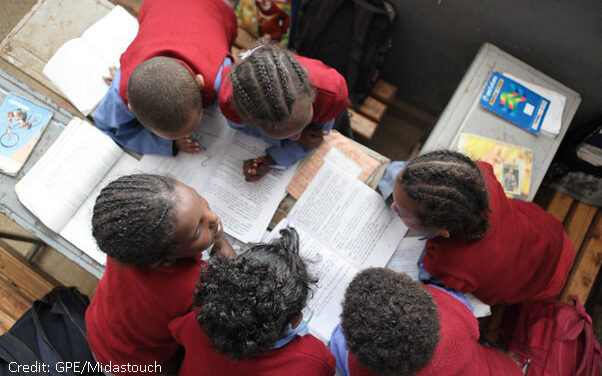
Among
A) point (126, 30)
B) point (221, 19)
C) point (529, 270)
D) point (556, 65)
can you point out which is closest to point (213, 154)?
point (221, 19)

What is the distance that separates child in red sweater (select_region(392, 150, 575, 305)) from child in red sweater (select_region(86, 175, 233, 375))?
0.54 meters

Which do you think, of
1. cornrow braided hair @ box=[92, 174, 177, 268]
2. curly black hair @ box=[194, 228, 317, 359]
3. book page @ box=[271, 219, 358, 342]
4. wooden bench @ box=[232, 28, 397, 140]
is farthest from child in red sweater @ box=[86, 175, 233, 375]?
wooden bench @ box=[232, 28, 397, 140]

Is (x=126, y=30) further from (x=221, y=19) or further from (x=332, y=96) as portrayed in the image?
(x=332, y=96)

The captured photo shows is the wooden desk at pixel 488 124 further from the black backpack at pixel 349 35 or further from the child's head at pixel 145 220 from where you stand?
the child's head at pixel 145 220

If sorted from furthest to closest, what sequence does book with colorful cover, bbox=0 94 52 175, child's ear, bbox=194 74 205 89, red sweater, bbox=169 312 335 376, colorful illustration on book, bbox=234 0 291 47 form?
1. colorful illustration on book, bbox=234 0 291 47
2. book with colorful cover, bbox=0 94 52 175
3. child's ear, bbox=194 74 205 89
4. red sweater, bbox=169 312 335 376

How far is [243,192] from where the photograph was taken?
117cm

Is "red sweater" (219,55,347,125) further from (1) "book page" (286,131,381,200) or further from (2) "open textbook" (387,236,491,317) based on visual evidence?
(2) "open textbook" (387,236,491,317)

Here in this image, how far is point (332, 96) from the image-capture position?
1.06 meters

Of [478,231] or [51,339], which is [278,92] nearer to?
[478,231]

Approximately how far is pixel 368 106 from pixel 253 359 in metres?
1.11

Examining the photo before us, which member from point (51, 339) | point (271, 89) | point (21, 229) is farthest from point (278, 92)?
point (21, 229)

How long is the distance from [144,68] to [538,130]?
3.92 feet

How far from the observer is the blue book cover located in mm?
1174

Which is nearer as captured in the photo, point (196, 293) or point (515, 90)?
point (196, 293)
